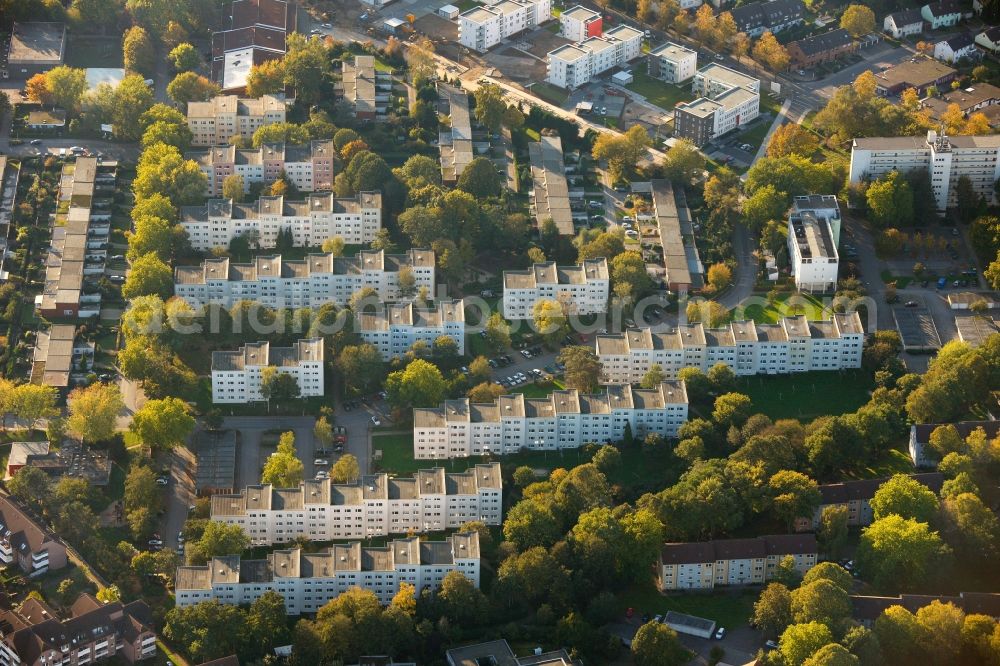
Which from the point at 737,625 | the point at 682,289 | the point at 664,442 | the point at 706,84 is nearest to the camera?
the point at 737,625

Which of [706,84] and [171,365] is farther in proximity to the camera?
[706,84]

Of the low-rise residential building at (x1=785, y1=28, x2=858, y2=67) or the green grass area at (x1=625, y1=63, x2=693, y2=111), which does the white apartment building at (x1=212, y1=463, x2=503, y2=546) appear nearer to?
the green grass area at (x1=625, y1=63, x2=693, y2=111)

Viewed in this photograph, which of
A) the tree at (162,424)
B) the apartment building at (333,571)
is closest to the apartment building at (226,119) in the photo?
the tree at (162,424)

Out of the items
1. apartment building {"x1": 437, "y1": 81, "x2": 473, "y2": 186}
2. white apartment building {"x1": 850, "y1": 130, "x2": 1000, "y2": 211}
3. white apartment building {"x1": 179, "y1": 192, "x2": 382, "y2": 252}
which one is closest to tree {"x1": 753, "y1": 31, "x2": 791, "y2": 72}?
white apartment building {"x1": 850, "y1": 130, "x2": 1000, "y2": 211}

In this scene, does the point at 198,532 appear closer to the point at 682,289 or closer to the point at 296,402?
the point at 296,402

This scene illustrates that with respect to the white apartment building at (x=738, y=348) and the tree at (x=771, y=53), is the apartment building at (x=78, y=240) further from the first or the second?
the tree at (x=771, y=53)

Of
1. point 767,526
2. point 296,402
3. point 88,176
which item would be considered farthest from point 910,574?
point 88,176
